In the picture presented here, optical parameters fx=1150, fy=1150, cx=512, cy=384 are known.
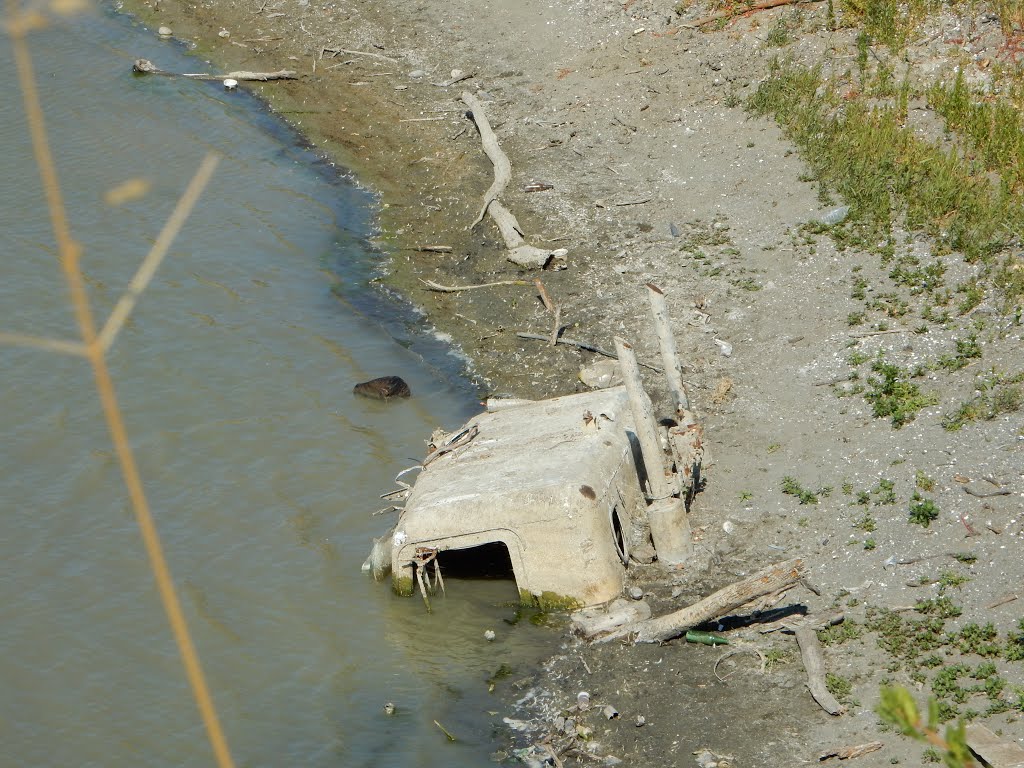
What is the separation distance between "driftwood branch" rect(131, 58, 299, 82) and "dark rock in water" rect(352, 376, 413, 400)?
28.6ft

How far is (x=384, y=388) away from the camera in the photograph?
11.7 metres

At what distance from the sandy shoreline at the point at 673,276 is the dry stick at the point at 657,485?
0.23m

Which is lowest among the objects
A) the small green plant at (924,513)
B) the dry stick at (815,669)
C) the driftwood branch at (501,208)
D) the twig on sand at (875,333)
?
the dry stick at (815,669)

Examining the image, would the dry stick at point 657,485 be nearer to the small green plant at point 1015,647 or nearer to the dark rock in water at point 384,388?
the small green plant at point 1015,647

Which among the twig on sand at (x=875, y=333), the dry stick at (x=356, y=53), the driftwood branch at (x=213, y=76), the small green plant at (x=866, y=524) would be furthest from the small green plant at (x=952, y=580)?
the driftwood branch at (x=213, y=76)

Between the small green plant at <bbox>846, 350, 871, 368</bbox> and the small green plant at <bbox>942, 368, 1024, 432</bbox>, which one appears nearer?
the small green plant at <bbox>942, 368, 1024, 432</bbox>

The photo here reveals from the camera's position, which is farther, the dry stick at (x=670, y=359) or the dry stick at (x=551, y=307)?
the dry stick at (x=551, y=307)

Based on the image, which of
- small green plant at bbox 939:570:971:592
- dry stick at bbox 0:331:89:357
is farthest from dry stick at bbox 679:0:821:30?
small green plant at bbox 939:570:971:592

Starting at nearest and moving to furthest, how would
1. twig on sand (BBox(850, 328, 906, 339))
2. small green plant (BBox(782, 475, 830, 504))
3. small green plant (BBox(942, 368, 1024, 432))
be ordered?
small green plant (BBox(782, 475, 830, 504)), small green plant (BBox(942, 368, 1024, 432)), twig on sand (BBox(850, 328, 906, 339))

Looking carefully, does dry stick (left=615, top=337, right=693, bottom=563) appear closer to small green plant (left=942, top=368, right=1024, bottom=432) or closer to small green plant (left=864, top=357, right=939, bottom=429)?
small green plant (left=864, top=357, right=939, bottom=429)

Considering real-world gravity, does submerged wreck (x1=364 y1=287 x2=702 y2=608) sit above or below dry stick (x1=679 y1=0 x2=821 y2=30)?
below

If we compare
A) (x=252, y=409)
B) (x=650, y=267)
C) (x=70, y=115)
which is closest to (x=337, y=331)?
(x=252, y=409)

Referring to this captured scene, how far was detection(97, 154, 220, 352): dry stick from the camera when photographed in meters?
12.8

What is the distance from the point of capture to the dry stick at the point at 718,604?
774cm
